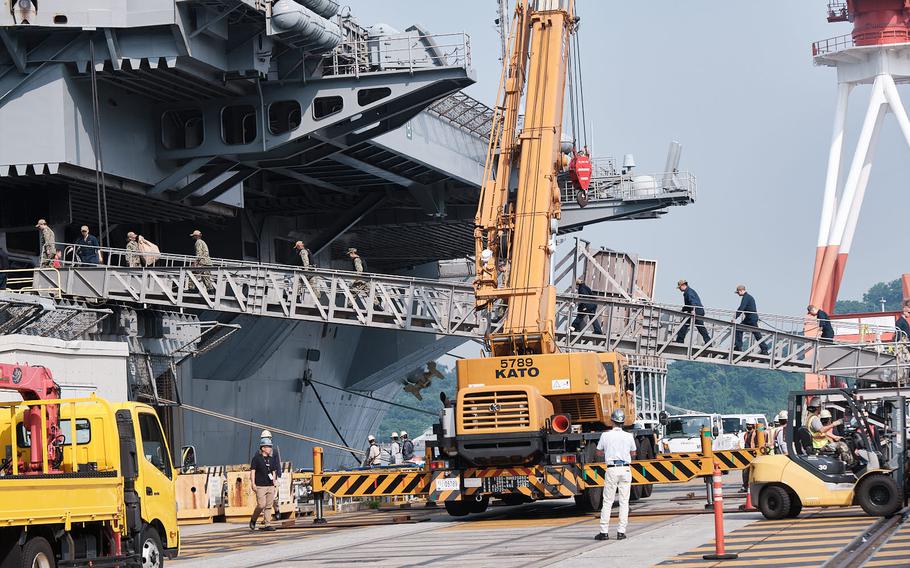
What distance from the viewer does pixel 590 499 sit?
21.3 metres

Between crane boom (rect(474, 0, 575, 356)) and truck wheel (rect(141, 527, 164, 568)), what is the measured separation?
8.07 m

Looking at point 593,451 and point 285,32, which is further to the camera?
point 285,32

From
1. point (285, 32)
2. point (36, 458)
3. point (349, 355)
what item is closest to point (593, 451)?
point (36, 458)

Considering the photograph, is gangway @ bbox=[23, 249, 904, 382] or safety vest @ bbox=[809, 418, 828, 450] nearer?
safety vest @ bbox=[809, 418, 828, 450]

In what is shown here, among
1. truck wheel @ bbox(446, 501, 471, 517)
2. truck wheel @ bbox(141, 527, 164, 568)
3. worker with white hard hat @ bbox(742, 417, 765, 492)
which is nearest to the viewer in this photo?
truck wheel @ bbox(141, 527, 164, 568)

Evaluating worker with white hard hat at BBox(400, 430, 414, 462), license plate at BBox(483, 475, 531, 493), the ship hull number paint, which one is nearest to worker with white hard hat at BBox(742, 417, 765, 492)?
the ship hull number paint

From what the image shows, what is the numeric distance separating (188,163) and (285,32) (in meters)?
5.29

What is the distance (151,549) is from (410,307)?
1643cm

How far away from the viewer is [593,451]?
21062mm

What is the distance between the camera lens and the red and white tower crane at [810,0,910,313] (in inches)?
2293

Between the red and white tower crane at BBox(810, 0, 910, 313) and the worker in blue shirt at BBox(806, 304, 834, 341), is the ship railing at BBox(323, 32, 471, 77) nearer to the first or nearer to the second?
the worker in blue shirt at BBox(806, 304, 834, 341)

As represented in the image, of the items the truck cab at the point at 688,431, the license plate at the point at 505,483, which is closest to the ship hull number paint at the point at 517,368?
the license plate at the point at 505,483

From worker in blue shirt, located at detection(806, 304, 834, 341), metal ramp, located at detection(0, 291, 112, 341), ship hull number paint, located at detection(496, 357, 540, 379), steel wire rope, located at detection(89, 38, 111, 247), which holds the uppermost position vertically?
steel wire rope, located at detection(89, 38, 111, 247)

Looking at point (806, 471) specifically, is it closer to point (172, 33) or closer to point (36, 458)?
point (36, 458)
